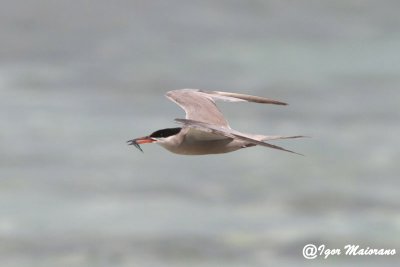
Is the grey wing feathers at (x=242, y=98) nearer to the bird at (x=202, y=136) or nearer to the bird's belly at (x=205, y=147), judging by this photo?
the bird at (x=202, y=136)

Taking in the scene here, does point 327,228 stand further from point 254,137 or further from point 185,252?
point 254,137

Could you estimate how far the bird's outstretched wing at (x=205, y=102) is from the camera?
12.2 meters

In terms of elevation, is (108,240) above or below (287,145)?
below

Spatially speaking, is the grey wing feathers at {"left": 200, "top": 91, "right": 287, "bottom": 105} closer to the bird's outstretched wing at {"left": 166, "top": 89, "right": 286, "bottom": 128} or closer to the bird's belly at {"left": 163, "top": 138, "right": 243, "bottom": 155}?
the bird's outstretched wing at {"left": 166, "top": 89, "right": 286, "bottom": 128}

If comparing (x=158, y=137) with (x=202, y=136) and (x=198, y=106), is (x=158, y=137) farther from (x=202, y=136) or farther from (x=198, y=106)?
(x=198, y=106)

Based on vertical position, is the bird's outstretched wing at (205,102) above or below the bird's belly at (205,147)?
above

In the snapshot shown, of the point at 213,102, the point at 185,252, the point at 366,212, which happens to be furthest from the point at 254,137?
the point at 366,212

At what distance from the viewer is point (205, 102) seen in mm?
12781

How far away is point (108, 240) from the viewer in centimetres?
1844

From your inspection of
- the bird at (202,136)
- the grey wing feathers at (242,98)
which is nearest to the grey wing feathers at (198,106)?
the bird at (202,136)

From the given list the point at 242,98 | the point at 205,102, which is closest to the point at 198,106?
the point at 205,102

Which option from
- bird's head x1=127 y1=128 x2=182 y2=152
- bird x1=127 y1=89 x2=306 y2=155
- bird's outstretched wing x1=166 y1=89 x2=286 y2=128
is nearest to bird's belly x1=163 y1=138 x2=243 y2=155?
bird x1=127 y1=89 x2=306 y2=155

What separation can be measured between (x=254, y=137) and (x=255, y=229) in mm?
7834

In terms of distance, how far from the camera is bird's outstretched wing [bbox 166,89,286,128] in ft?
40.0
